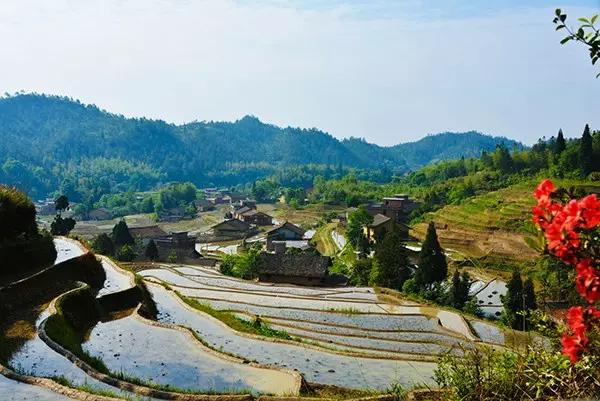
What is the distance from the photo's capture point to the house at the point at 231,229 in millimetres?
72438

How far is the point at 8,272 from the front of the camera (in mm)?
17016

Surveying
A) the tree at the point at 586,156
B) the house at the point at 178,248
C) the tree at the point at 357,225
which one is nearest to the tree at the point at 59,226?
the house at the point at 178,248

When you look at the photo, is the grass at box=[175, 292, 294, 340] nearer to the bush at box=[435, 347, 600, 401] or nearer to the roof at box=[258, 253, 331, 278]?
the bush at box=[435, 347, 600, 401]

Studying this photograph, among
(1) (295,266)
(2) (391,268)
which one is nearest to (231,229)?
(1) (295,266)

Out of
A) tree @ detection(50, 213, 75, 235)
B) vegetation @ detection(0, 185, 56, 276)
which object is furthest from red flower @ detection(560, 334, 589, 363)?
tree @ detection(50, 213, 75, 235)

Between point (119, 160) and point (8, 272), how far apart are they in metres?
162

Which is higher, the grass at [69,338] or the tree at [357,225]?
the grass at [69,338]

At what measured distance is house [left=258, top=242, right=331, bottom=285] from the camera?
31969 millimetres

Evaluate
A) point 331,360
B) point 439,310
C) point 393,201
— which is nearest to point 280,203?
point 393,201

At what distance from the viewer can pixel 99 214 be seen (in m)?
99.2

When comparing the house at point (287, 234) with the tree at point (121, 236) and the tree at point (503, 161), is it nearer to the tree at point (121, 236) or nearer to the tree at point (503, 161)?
the tree at point (121, 236)

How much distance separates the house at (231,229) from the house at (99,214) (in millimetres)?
31583

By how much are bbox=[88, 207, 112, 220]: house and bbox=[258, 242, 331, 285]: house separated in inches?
2833

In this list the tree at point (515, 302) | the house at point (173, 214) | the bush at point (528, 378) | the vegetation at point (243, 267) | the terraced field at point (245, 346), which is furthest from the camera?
the house at point (173, 214)
